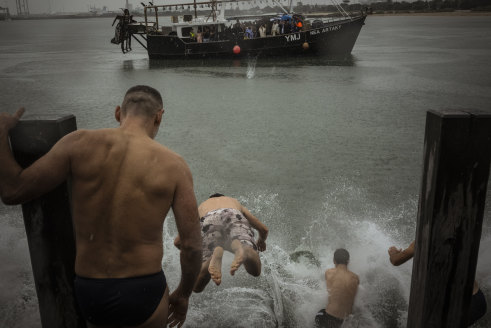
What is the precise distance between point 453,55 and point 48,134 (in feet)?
98.7

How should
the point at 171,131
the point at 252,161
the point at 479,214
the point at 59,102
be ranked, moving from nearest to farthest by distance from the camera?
the point at 479,214, the point at 252,161, the point at 171,131, the point at 59,102

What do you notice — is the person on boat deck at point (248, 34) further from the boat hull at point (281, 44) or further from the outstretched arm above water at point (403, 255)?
the outstretched arm above water at point (403, 255)

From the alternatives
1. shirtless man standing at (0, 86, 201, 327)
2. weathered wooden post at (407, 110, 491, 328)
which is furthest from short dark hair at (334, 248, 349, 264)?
shirtless man standing at (0, 86, 201, 327)

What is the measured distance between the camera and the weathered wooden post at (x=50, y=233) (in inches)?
75.1

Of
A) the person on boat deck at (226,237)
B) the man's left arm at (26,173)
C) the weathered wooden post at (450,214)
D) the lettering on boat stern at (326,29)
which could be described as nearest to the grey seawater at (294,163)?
the man's left arm at (26,173)

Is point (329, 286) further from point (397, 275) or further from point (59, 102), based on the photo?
point (59, 102)

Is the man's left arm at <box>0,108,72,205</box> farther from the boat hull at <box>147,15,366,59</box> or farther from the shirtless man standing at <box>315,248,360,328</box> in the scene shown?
the boat hull at <box>147,15,366,59</box>

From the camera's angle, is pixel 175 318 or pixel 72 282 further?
pixel 175 318

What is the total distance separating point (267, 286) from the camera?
13.4 feet

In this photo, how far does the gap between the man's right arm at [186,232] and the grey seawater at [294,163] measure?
0.76 metres

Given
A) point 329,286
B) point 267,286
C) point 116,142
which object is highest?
point 116,142

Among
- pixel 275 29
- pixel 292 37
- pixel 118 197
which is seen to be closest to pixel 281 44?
pixel 292 37

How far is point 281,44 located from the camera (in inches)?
976

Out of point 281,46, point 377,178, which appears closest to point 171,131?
point 377,178
